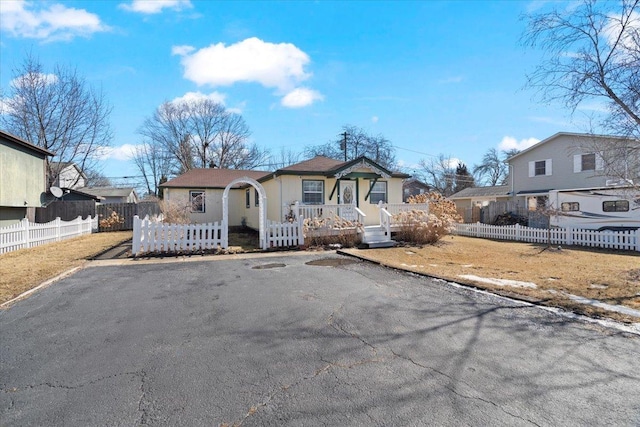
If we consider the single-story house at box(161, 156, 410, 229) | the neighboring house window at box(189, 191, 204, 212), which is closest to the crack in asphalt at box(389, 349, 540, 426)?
the single-story house at box(161, 156, 410, 229)

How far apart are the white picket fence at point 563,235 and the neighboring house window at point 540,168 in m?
9.95

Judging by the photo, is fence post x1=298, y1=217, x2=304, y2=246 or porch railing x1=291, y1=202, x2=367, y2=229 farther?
porch railing x1=291, y1=202, x2=367, y2=229

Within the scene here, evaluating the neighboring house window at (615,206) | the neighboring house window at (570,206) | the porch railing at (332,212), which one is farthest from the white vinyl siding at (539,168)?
the porch railing at (332,212)

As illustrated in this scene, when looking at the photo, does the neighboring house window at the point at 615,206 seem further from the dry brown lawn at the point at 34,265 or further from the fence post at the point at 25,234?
the fence post at the point at 25,234

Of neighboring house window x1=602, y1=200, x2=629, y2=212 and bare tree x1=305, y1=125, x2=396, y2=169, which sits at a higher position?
bare tree x1=305, y1=125, x2=396, y2=169

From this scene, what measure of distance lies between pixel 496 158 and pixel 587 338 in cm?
5197

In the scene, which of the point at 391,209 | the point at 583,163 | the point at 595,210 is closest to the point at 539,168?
the point at 583,163

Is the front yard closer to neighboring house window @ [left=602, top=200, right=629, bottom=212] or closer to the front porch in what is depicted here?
the front porch

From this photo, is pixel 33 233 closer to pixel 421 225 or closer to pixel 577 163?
pixel 421 225

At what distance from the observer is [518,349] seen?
3508 mm

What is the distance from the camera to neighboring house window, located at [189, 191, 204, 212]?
20422 millimetres

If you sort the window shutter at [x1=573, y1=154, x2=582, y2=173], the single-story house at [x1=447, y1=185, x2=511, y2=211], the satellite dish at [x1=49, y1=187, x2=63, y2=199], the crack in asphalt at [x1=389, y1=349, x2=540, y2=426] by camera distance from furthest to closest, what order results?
1. the single-story house at [x1=447, y1=185, x2=511, y2=211]
2. the window shutter at [x1=573, y1=154, x2=582, y2=173]
3. the satellite dish at [x1=49, y1=187, x2=63, y2=199]
4. the crack in asphalt at [x1=389, y1=349, x2=540, y2=426]

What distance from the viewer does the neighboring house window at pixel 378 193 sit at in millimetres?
16062

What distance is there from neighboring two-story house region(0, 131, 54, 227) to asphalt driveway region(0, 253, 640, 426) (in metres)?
12.2
